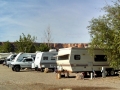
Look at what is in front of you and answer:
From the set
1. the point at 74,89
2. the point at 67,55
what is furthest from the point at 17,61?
the point at 74,89

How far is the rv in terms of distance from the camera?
76.2 ft

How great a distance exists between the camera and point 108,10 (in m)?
22.4

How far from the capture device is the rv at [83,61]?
23.2 meters

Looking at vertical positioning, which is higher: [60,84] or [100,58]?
[100,58]

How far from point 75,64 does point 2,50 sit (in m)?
62.3

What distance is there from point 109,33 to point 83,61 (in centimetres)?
360

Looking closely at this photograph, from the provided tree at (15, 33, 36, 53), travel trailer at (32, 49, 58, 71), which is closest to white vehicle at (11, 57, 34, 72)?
travel trailer at (32, 49, 58, 71)

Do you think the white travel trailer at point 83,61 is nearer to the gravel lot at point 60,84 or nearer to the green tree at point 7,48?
the gravel lot at point 60,84

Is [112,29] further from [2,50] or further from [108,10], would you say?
[2,50]

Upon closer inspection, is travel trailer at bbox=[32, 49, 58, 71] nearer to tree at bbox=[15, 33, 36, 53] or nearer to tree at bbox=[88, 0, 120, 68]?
tree at bbox=[88, 0, 120, 68]

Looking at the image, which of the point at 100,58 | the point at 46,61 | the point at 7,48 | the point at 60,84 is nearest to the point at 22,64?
Result: the point at 46,61

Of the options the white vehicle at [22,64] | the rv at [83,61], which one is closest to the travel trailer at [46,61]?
the white vehicle at [22,64]

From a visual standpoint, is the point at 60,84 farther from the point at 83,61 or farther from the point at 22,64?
the point at 22,64

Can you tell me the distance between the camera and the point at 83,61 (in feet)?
77.3
